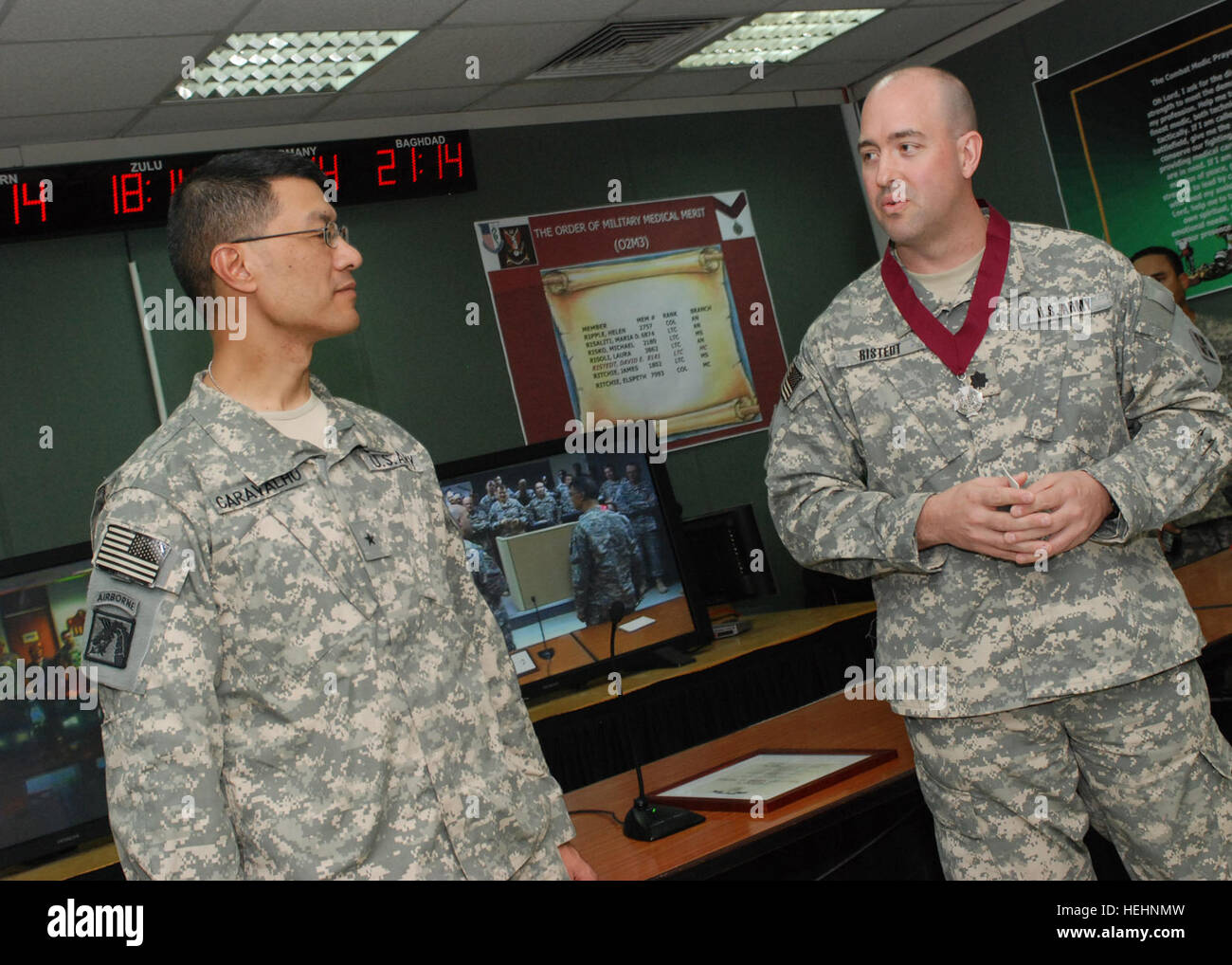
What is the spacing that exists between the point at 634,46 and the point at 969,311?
9.66ft

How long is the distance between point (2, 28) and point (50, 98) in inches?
22.4

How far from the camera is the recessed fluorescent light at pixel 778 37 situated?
4441 mm

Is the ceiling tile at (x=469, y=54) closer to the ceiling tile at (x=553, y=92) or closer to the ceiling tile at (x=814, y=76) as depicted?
the ceiling tile at (x=553, y=92)

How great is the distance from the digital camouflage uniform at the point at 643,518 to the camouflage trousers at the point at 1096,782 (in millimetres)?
2022

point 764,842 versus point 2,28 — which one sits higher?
point 2,28

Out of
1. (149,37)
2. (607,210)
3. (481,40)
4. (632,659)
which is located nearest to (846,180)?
(607,210)

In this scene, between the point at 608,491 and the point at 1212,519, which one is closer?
the point at 608,491

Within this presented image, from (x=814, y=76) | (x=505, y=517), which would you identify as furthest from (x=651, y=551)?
(x=814, y=76)

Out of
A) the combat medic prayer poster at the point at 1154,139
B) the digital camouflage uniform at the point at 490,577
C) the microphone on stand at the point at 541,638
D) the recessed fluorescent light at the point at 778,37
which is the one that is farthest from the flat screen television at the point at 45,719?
the combat medic prayer poster at the point at 1154,139

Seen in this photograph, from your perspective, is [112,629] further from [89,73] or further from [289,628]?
[89,73]

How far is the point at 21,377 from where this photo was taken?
12.7 ft

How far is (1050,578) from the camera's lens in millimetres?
1711

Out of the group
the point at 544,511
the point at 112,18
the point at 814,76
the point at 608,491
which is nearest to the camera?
the point at 112,18

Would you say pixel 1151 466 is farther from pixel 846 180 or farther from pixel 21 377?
pixel 846 180
